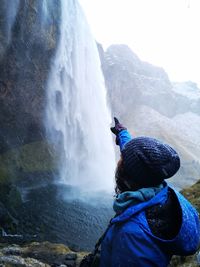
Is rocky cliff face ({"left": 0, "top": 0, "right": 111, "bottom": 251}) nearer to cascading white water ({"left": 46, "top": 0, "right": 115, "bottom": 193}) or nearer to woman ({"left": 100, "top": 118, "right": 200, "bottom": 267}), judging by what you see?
cascading white water ({"left": 46, "top": 0, "right": 115, "bottom": 193})

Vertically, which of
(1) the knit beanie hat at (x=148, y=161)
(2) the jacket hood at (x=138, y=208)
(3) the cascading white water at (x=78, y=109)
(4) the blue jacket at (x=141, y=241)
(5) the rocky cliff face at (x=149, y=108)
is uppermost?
(1) the knit beanie hat at (x=148, y=161)

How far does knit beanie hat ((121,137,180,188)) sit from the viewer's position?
352 cm

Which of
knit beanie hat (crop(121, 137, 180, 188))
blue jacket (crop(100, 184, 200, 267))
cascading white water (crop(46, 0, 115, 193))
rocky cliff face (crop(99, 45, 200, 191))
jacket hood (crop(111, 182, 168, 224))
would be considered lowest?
rocky cliff face (crop(99, 45, 200, 191))

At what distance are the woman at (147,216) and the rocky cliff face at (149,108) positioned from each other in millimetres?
105275

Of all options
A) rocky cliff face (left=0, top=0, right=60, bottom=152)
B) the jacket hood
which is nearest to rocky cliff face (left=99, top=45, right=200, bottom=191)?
rocky cliff face (left=0, top=0, right=60, bottom=152)

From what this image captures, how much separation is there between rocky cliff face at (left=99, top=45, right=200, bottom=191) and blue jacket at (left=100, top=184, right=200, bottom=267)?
105322 mm

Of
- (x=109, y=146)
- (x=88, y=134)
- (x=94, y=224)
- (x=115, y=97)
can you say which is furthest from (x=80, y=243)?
(x=115, y=97)

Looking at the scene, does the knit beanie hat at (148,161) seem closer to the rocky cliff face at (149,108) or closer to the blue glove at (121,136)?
the blue glove at (121,136)

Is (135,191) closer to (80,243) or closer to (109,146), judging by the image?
(80,243)

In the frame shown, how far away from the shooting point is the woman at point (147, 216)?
316 cm

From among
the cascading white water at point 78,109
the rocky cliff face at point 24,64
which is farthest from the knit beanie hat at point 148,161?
the cascading white water at point 78,109

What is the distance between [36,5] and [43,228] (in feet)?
101

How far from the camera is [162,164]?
3.54 m

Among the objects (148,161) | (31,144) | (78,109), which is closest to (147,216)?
(148,161)
